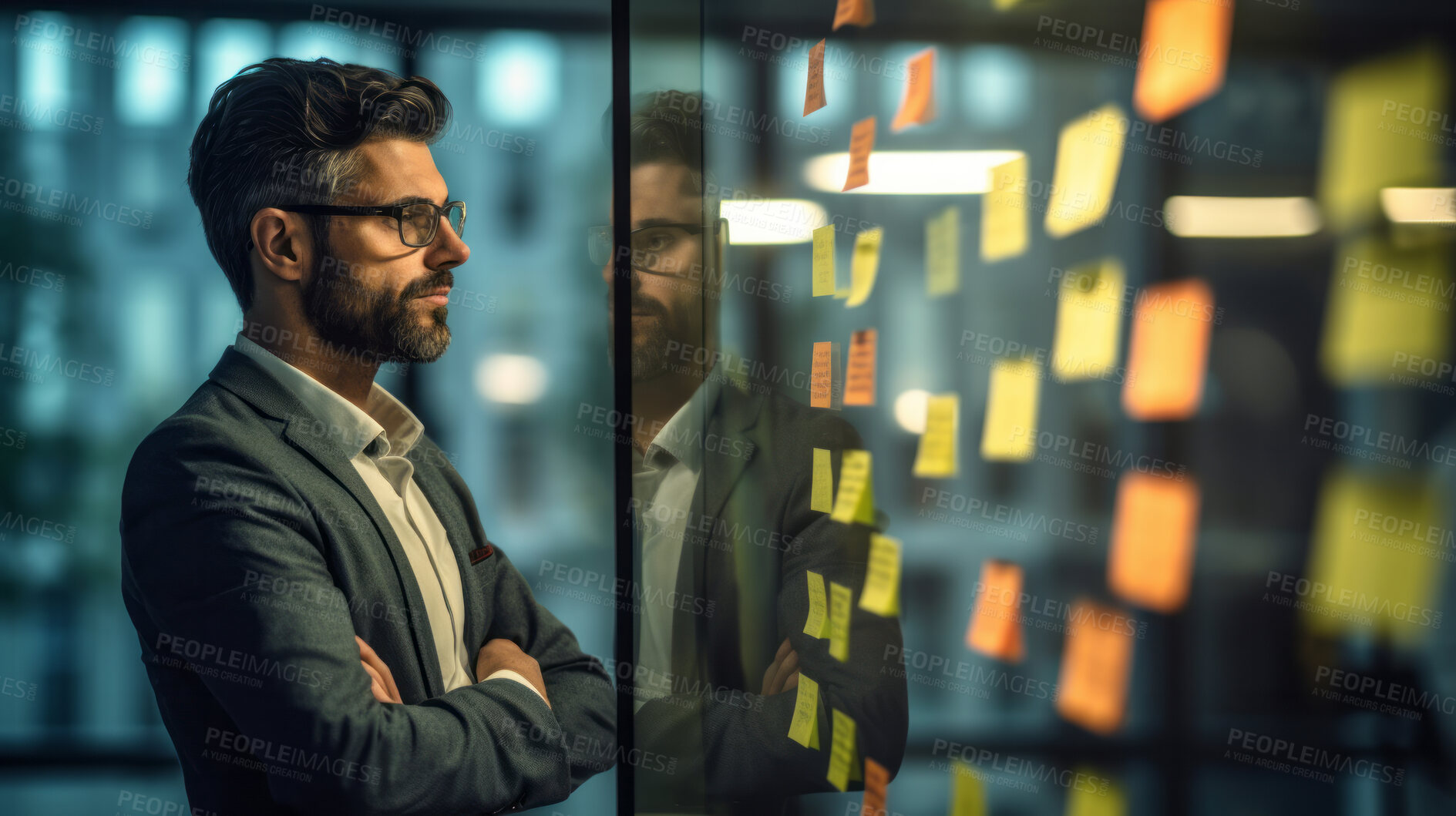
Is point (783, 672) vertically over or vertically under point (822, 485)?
under

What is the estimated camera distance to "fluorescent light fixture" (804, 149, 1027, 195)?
615mm

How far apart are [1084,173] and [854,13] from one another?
429 mm

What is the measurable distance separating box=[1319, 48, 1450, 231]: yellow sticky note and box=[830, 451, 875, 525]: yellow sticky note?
0.49 metres

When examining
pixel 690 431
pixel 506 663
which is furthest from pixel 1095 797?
pixel 506 663

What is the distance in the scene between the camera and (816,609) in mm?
1002

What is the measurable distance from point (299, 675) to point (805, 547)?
27.4 inches

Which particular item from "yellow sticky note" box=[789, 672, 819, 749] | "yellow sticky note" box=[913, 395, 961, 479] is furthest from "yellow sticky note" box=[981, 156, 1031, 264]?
"yellow sticky note" box=[789, 672, 819, 749]

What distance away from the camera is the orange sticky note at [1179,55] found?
43 cm

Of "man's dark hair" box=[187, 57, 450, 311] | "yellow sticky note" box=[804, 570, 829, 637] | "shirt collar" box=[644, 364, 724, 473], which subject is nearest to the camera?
"yellow sticky note" box=[804, 570, 829, 637]

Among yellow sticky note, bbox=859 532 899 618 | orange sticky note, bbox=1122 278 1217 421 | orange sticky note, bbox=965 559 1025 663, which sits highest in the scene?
orange sticky note, bbox=1122 278 1217 421

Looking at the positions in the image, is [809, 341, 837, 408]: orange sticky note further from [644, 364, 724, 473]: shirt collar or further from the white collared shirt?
the white collared shirt

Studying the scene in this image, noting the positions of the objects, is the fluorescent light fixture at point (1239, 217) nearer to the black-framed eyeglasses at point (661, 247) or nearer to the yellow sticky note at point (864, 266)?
the yellow sticky note at point (864, 266)

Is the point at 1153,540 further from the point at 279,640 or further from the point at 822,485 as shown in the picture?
the point at 279,640

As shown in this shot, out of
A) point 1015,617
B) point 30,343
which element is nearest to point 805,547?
point 1015,617
